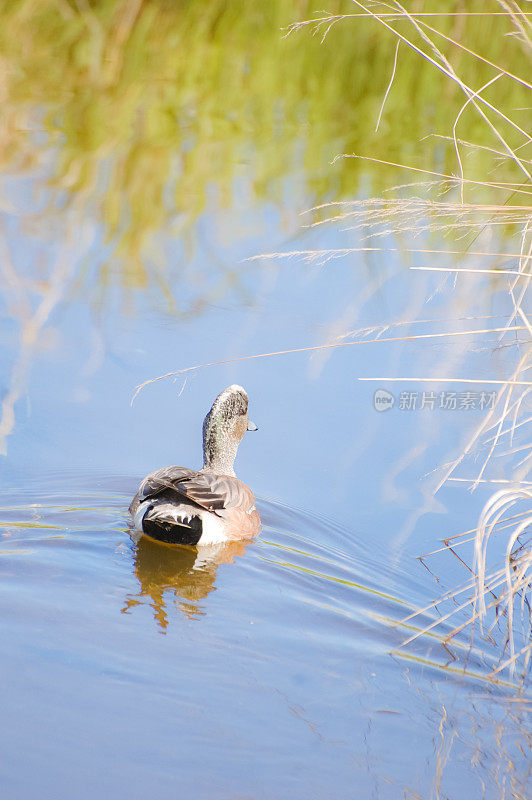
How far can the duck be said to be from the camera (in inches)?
177

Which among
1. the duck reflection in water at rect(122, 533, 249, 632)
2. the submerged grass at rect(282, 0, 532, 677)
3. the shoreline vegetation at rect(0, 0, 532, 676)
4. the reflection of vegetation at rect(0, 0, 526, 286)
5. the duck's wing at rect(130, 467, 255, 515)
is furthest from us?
the reflection of vegetation at rect(0, 0, 526, 286)

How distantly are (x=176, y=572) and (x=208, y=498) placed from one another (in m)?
0.64

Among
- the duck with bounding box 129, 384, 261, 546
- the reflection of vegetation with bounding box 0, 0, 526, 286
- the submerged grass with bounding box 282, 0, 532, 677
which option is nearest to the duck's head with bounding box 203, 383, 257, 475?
the duck with bounding box 129, 384, 261, 546

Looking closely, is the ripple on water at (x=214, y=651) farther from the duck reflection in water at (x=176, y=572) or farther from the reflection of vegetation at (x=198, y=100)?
the reflection of vegetation at (x=198, y=100)

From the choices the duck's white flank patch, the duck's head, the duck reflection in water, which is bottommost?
the duck reflection in water

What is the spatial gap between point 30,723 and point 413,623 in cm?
172

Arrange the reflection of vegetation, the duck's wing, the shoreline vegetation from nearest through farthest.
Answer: the duck's wing < the shoreline vegetation < the reflection of vegetation

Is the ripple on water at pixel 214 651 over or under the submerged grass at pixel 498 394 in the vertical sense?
under

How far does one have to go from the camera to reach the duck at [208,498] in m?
4.50

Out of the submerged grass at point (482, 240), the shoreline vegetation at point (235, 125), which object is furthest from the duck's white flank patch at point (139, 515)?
the shoreline vegetation at point (235, 125)

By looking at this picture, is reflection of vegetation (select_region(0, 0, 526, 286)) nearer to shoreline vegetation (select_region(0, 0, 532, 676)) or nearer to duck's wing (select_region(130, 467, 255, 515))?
shoreline vegetation (select_region(0, 0, 532, 676))

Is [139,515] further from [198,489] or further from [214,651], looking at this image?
[214,651]

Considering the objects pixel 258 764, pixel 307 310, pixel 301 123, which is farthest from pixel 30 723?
pixel 301 123

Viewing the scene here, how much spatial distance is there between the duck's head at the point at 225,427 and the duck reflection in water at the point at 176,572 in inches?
25.3
